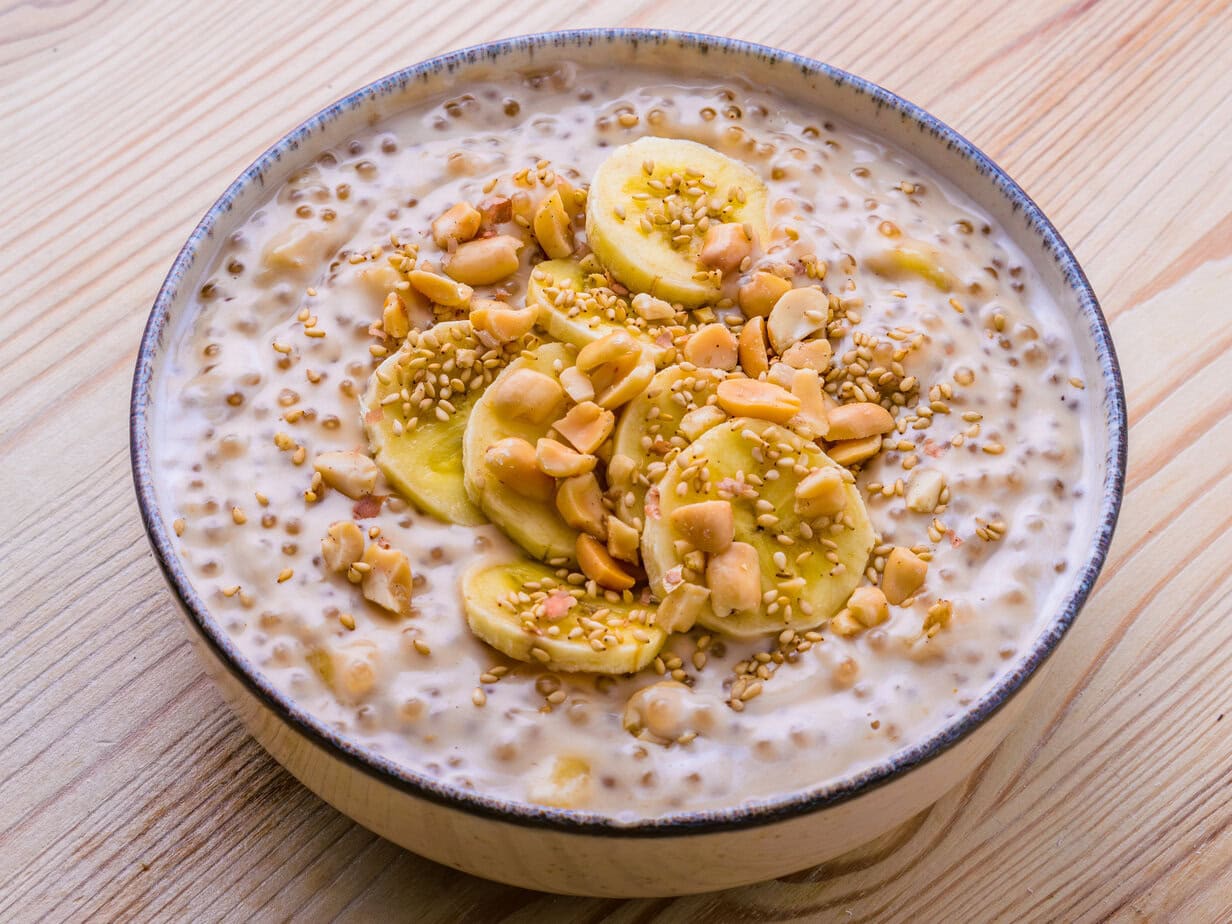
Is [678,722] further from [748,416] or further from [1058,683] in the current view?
[1058,683]

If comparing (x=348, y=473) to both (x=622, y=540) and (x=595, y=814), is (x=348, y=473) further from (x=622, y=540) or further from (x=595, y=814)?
(x=595, y=814)

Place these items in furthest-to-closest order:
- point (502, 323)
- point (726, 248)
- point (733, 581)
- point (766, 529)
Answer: point (726, 248) → point (502, 323) → point (766, 529) → point (733, 581)

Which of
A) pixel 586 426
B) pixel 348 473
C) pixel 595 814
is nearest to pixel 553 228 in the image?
pixel 586 426

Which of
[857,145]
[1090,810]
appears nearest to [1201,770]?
[1090,810]

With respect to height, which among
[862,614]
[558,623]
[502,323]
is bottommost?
[862,614]

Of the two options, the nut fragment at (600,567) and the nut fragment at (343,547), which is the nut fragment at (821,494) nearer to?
the nut fragment at (600,567)

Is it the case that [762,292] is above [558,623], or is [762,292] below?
above

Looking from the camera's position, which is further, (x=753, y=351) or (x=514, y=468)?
(x=753, y=351)
